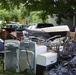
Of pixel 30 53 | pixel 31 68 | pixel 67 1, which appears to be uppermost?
pixel 67 1

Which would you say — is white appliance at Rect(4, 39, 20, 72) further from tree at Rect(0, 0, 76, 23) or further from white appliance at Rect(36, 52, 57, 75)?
tree at Rect(0, 0, 76, 23)

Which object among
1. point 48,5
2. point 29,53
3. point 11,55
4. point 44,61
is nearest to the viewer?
point 44,61

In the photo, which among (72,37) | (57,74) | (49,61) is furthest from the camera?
(72,37)

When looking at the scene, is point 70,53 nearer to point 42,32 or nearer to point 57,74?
point 57,74

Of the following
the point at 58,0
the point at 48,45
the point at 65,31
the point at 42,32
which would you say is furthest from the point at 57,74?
the point at 58,0

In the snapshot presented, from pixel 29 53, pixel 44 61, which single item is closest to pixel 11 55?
pixel 29 53

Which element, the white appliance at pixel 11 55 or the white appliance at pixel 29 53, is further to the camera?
the white appliance at pixel 11 55

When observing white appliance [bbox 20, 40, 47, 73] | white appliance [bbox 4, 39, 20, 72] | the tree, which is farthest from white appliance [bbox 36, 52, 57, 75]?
the tree

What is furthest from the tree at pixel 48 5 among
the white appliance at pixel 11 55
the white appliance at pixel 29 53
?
the white appliance at pixel 29 53

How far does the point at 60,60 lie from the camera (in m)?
8.10

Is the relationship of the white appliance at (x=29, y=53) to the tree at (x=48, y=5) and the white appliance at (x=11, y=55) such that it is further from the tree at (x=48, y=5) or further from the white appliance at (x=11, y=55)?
the tree at (x=48, y=5)

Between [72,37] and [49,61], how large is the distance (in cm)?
309

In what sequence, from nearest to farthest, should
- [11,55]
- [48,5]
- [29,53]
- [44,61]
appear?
[44,61], [29,53], [11,55], [48,5]

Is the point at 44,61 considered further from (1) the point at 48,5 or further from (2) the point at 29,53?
(1) the point at 48,5
